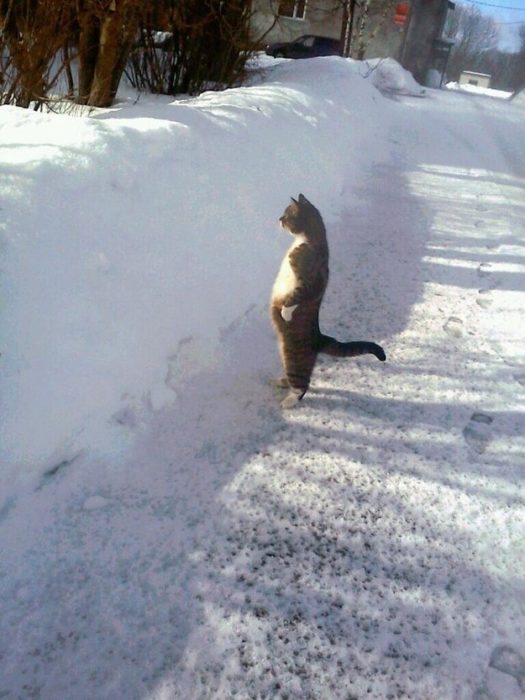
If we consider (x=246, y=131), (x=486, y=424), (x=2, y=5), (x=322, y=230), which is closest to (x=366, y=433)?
(x=486, y=424)

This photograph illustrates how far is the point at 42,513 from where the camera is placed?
2.04m

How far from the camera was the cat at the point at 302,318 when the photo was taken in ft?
8.95

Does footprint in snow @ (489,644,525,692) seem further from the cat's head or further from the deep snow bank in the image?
the cat's head

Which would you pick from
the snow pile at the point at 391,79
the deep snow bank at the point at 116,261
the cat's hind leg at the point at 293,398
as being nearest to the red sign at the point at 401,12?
the snow pile at the point at 391,79

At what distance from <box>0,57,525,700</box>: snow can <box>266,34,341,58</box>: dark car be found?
1729 cm

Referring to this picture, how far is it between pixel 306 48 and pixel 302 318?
20.4m

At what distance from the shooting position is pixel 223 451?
2477 millimetres

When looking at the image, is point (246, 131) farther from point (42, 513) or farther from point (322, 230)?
point (42, 513)

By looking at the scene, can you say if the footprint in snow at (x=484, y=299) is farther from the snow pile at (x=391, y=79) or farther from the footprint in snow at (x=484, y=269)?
the snow pile at (x=391, y=79)

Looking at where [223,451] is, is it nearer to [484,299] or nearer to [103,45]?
[484,299]

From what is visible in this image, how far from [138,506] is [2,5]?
5453 millimetres

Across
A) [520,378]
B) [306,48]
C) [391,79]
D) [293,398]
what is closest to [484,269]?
[520,378]

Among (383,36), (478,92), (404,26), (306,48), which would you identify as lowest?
(478,92)

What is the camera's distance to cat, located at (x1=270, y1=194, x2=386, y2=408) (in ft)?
8.95
